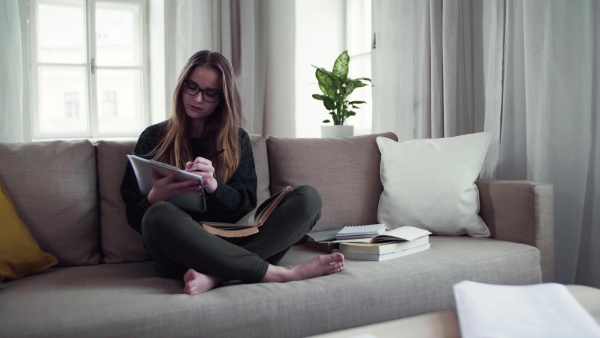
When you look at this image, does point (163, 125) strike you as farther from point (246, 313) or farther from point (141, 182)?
point (246, 313)

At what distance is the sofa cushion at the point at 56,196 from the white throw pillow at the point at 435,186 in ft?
3.51

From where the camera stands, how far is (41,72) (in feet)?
11.6

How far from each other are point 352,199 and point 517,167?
0.78m

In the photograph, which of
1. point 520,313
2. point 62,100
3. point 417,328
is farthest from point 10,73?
point 520,313

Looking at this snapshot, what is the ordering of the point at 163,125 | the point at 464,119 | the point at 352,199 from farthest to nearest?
1. the point at 464,119
2. the point at 352,199
3. the point at 163,125

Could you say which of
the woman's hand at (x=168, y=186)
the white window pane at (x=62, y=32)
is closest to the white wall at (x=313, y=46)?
the white window pane at (x=62, y=32)

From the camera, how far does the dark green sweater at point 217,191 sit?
168cm

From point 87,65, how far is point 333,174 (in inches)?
85.5

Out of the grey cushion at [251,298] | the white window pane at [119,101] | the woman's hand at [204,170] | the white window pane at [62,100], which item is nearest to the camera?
the grey cushion at [251,298]

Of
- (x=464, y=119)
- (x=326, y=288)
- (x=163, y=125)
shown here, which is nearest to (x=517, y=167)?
(x=464, y=119)

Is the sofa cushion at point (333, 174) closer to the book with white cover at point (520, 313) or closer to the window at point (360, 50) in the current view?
the book with white cover at point (520, 313)

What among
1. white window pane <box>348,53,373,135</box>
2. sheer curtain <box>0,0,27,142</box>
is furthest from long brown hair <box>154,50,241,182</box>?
white window pane <box>348,53,373,135</box>

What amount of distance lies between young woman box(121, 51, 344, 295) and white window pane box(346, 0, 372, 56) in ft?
6.67

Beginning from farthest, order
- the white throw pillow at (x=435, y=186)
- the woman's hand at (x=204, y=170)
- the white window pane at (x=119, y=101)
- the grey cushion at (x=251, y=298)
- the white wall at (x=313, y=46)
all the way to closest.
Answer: the white wall at (x=313, y=46) < the white window pane at (x=119, y=101) < the white throw pillow at (x=435, y=186) < the woman's hand at (x=204, y=170) < the grey cushion at (x=251, y=298)
